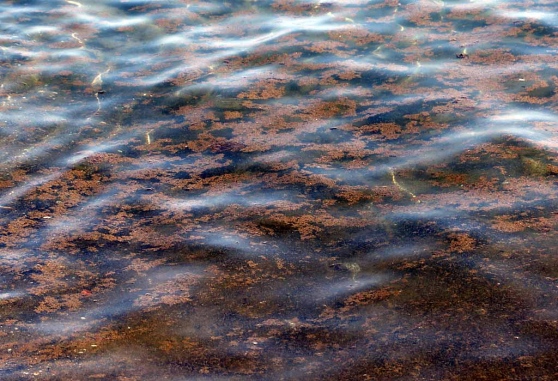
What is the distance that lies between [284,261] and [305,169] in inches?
28.4

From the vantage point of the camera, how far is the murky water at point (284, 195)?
7.90ft

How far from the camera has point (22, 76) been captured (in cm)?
442

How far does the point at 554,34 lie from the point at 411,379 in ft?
10.4

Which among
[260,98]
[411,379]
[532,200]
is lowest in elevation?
[411,379]

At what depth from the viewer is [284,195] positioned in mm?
3234

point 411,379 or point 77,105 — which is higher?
point 77,105

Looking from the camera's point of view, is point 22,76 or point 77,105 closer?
point 77,105

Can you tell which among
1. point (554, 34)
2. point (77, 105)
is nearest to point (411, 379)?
point (77, 105)

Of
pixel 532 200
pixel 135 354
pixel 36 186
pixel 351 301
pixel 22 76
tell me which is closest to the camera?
pixel 135 354

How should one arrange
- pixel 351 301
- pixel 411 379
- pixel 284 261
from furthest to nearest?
pixel 284 261, pixel 351 301, pixel 411 379

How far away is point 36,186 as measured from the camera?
3371mm

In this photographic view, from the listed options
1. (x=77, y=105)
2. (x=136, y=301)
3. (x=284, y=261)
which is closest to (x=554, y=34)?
(x=284, y=261)

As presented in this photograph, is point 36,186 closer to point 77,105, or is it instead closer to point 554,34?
point 77,105

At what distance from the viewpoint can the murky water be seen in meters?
2.41
